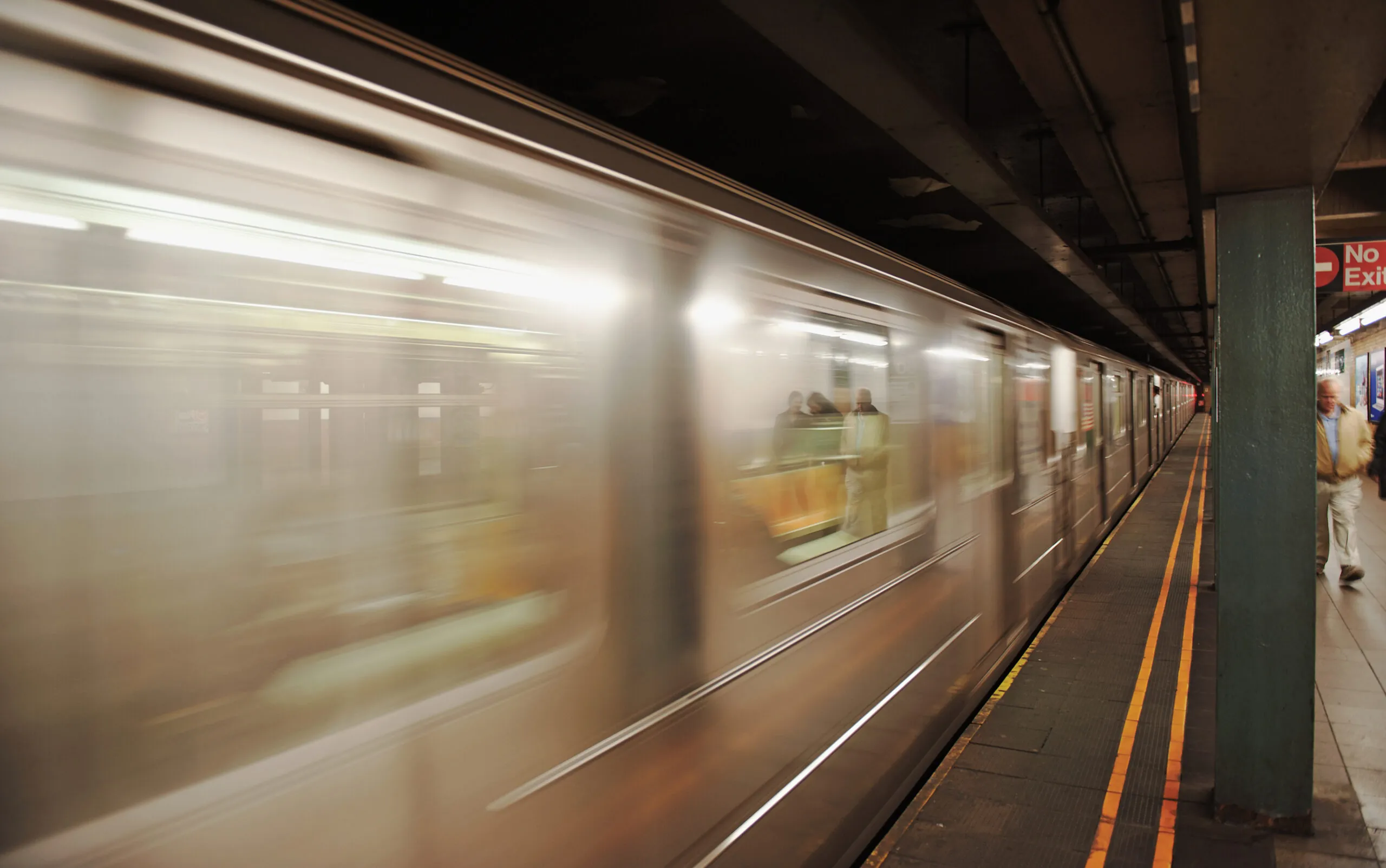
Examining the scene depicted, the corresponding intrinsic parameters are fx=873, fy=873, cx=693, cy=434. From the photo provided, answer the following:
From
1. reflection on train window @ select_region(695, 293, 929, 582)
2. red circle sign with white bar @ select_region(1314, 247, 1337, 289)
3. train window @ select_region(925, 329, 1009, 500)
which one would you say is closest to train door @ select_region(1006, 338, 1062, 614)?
train window @ select_region(925, 329, 1009, 500)

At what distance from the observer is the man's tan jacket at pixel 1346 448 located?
7.71 metres

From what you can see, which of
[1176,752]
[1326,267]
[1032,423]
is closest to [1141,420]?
[1326,267]

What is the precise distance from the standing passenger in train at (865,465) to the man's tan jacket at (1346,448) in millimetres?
6133

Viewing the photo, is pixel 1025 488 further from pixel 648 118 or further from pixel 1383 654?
pixel 648 118

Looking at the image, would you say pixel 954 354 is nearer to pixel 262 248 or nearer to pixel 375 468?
pixel 375 468

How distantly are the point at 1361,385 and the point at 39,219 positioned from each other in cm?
2936

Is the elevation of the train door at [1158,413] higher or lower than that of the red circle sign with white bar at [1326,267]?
lower

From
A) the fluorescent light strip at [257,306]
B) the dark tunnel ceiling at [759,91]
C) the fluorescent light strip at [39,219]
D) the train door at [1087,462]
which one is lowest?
the train door at [1087,462]

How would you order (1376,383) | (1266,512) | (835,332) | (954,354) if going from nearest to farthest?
(835,332)
(1266,512)
(954,354)
(1376,383)

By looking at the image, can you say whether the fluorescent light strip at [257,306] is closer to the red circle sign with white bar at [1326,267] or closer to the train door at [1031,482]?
the train door at [1031,482]

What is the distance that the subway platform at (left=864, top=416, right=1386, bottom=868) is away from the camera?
11.6 feet

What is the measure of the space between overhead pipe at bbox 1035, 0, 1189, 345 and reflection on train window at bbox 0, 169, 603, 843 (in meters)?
3.01

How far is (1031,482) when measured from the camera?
654 centimetres

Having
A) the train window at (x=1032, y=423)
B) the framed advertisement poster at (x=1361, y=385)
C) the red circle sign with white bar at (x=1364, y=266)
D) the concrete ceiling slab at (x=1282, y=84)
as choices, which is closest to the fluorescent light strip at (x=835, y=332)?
the concrete ceiling slab at (x=1282, y=84)
